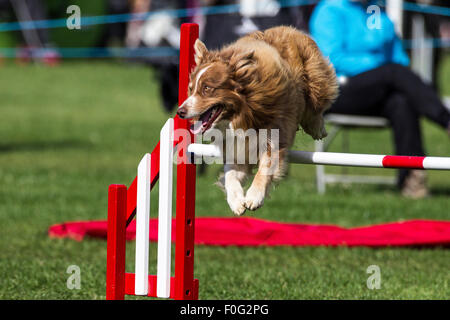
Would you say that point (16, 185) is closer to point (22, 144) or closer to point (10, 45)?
point (22, 144)

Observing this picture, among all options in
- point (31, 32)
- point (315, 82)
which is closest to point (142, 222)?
point (315, 82)

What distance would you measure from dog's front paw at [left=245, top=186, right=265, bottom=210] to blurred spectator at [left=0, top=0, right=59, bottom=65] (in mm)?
17300

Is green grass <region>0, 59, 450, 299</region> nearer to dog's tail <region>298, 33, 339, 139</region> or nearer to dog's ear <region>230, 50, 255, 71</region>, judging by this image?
dog's tail <region>298, 33, 339, 139</region>

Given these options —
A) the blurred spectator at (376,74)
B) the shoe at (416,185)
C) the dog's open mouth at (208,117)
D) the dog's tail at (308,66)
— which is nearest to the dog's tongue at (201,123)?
the dog's open mouth at (208,117)

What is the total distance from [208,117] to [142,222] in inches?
22.9

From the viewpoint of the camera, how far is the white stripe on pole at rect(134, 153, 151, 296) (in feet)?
12.8

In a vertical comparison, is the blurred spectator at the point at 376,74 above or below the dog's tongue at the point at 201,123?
above

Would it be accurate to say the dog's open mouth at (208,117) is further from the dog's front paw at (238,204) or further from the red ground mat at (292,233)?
the red ground mat at (292,233)

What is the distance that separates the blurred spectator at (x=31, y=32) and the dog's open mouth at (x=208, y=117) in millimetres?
17273

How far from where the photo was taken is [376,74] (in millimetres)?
7348

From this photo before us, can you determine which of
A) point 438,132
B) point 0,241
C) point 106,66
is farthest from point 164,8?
point 0,241

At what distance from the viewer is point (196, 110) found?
142 inches

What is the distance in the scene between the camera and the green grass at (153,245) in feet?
16.5

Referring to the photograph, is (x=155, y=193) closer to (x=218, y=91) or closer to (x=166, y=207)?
(x=166, y=207)
